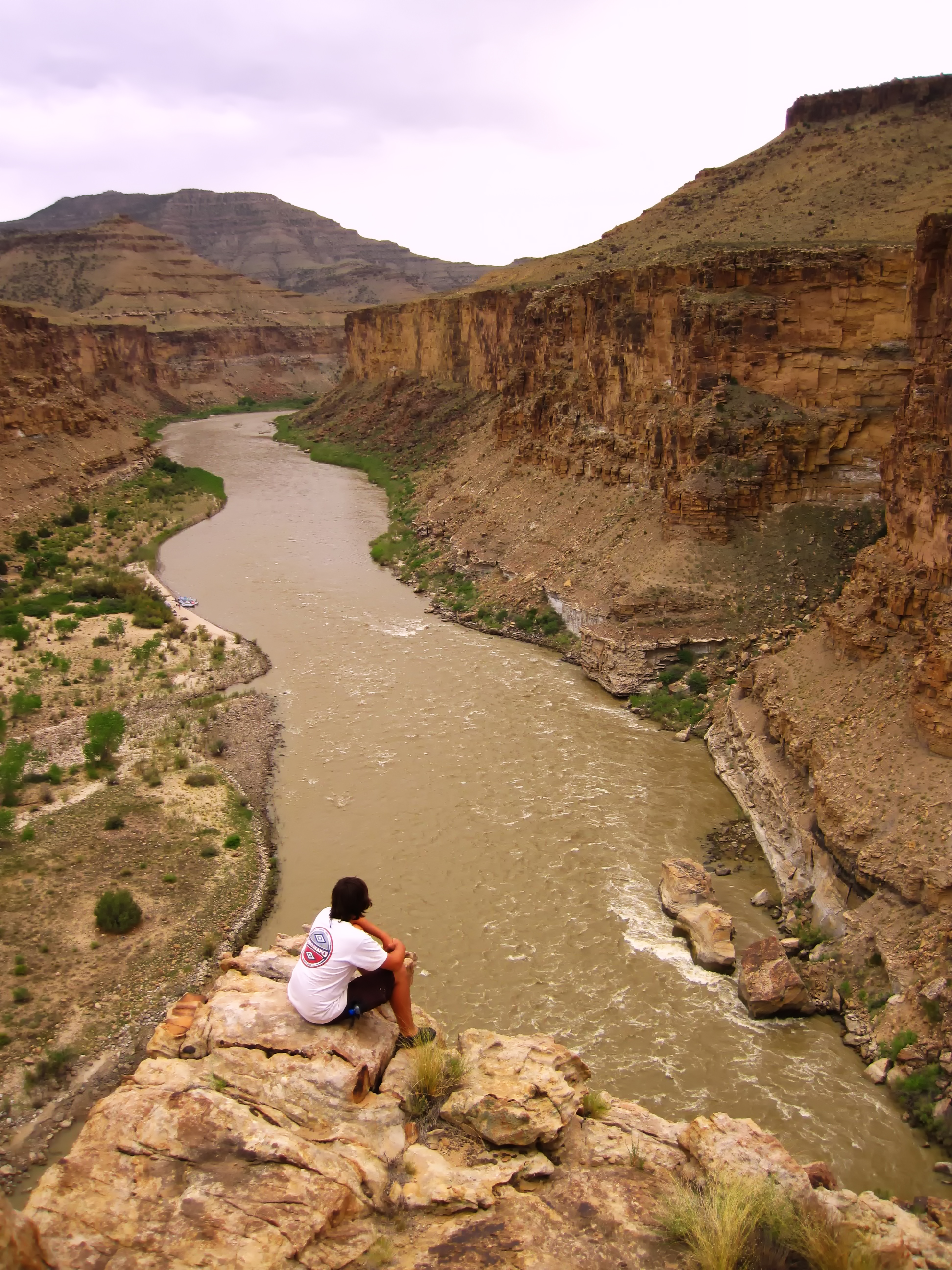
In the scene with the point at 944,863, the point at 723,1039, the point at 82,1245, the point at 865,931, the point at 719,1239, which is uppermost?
the point at 82,1245

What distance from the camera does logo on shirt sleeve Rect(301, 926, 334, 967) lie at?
21.6ft

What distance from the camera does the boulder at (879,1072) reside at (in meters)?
10.0

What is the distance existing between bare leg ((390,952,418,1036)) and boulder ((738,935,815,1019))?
19.1ft

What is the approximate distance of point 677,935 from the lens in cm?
1287

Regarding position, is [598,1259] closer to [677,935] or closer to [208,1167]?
[208,1167]

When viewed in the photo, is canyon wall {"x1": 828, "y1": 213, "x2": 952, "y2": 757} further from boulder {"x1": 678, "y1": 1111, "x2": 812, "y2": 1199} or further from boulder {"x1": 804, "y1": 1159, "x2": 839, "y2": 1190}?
boulder {"x1": 678, "y1": 1111, "x2": 812, "y2": 1199}

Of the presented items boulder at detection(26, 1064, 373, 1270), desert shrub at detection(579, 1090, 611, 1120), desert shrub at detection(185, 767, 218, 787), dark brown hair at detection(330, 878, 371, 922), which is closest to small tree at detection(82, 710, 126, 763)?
desert shrub at detection(185, 767, 218, 787)

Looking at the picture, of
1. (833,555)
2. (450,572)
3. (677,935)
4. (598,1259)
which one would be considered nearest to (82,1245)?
(598,1259)

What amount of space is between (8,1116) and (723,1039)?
8.18 meters

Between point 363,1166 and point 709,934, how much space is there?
7.60 metres

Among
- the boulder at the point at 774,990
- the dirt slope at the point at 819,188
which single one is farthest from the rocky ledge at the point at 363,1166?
the dirt slope at the point at 819,188

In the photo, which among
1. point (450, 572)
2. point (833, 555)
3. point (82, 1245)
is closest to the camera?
point (82, 1245)

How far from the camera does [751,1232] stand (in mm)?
5641

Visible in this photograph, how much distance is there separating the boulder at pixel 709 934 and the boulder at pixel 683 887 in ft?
0.84
